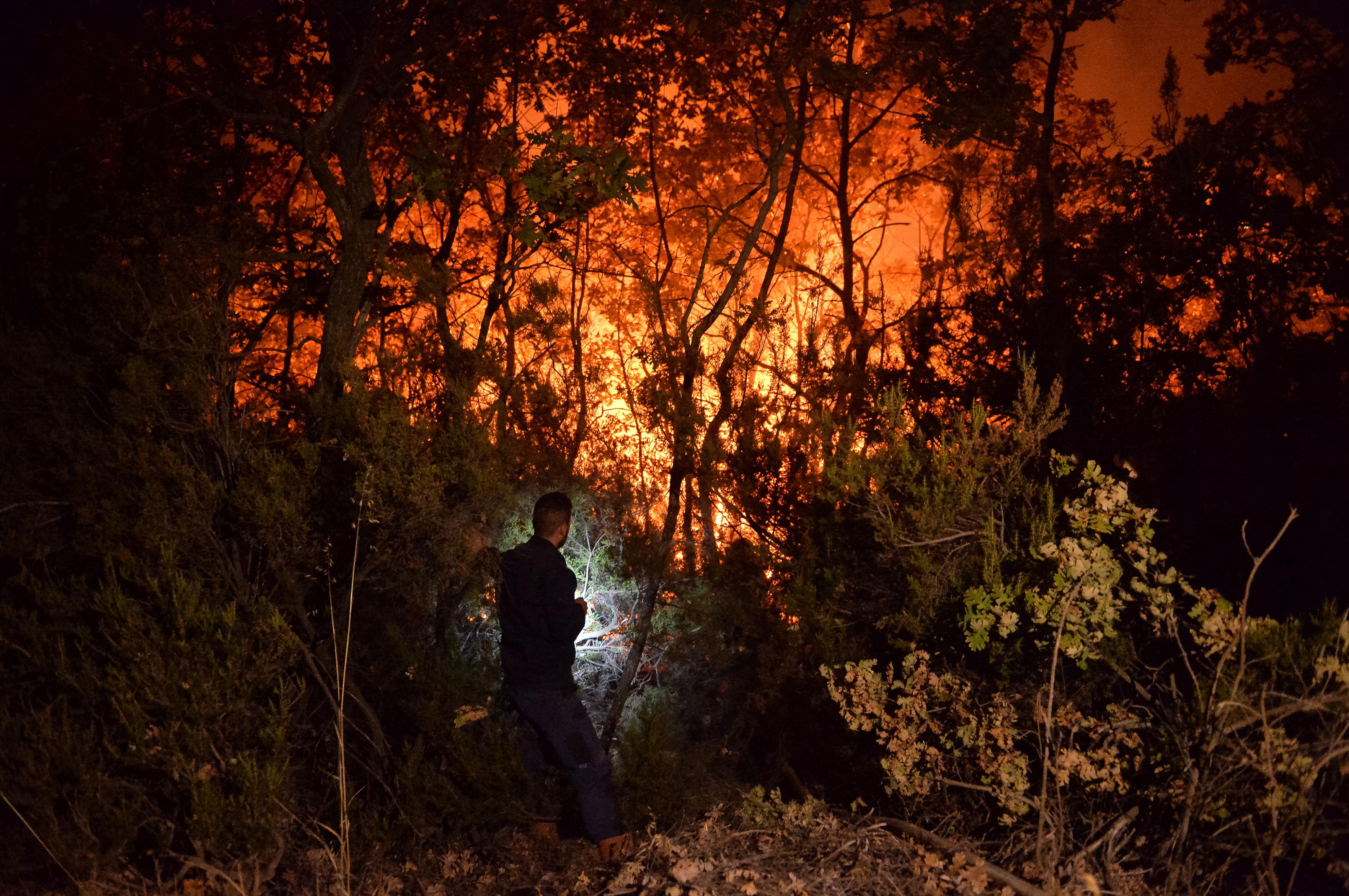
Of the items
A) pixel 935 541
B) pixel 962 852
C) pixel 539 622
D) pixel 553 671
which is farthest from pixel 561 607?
pixel 962 852

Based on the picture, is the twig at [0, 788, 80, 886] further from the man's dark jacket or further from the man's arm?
the man's arm

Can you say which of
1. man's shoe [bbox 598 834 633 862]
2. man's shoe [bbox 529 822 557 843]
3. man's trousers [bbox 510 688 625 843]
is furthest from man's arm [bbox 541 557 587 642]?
man's shoe [bbox 529 822 557 843]

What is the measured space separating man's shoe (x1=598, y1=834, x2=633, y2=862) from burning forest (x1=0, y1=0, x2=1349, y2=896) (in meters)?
0.02

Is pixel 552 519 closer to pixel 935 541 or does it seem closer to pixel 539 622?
pixel 539 622

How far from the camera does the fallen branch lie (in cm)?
310

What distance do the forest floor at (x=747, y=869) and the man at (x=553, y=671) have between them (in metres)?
0.29

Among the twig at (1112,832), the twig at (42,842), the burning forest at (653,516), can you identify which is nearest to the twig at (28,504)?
the burning forest at (653,516)

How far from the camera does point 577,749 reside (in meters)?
4.37

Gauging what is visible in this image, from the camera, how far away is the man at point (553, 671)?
14.2 ft

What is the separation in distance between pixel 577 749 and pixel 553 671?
45 cm

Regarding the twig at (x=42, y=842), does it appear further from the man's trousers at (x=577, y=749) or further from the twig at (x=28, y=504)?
the man's trousers at (x=577, y=749)

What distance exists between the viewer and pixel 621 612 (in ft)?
28.2

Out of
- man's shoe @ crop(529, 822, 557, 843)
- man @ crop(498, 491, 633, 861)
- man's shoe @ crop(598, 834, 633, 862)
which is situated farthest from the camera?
man's shoe @ crop(529, 822, 557, 843)

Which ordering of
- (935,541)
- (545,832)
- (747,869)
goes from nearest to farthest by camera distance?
1. (747,869)
2. (935,541)
3. (545,832)
